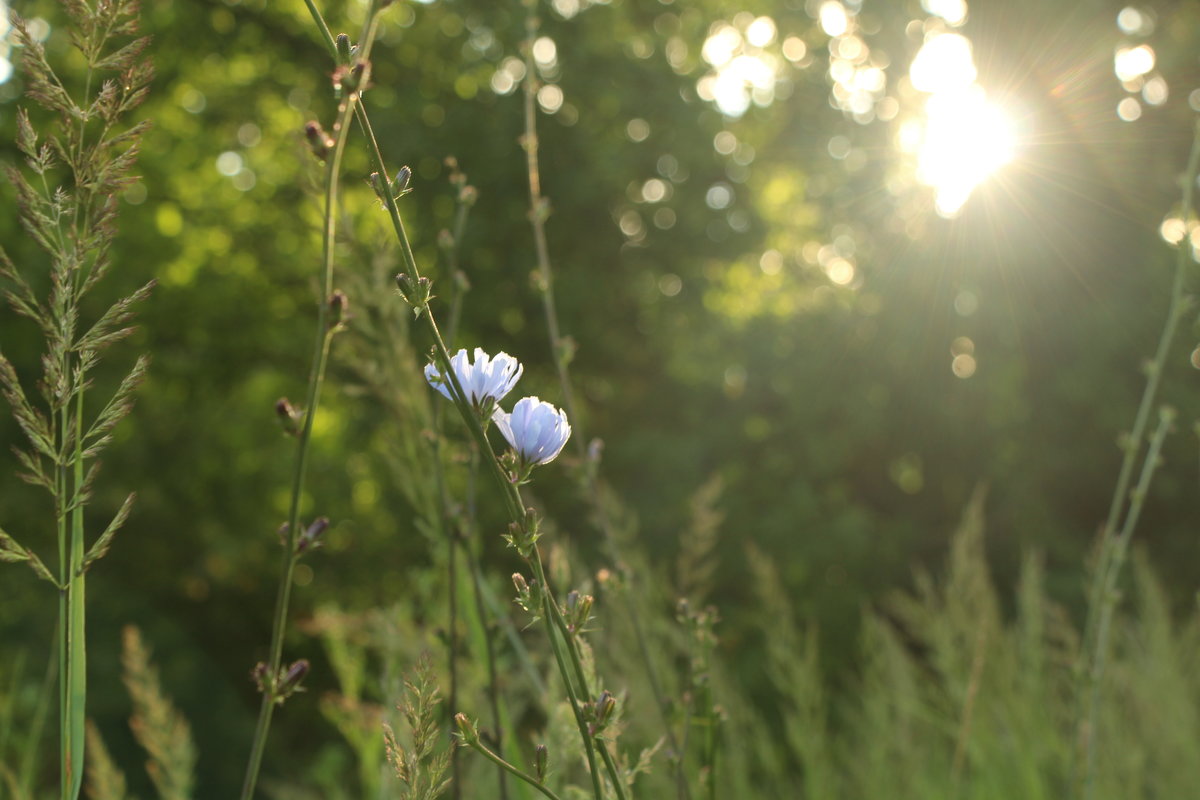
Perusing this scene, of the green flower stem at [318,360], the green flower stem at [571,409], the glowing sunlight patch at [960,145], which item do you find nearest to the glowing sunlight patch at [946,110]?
the glowing sunlight patch at [960,145]

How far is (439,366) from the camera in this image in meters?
0.72

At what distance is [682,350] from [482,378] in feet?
27.0

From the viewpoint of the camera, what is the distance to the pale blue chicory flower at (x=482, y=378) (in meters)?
0.77

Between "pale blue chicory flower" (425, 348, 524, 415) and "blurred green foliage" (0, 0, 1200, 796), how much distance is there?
6692 mm

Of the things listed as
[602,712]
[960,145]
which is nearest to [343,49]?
[602,712]

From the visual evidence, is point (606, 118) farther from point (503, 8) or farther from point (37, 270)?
point (37, 270)

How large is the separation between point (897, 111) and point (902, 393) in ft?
14.2

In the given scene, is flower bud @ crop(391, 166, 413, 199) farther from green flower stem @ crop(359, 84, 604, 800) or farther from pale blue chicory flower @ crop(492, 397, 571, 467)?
pale blue chicory flower @ crop(492, 397, 571, 467)

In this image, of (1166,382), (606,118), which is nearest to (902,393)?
(1166,382)

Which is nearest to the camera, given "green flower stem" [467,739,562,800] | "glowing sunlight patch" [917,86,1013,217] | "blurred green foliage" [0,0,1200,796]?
"green flower stem" [467,739,562,800]

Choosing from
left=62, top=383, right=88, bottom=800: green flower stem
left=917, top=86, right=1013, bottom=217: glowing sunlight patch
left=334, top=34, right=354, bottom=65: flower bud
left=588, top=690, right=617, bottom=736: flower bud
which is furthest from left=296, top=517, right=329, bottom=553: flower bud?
left=917, top=86, right=1013, bottom=217: glowing sunlight patch

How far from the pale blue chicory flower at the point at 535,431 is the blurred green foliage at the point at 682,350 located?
263 inches

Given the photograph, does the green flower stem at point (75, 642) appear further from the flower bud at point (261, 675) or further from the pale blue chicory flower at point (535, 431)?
the pale blue chicory flower at point (535, 431)

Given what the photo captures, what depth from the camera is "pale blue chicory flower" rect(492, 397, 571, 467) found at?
2.62 ft
